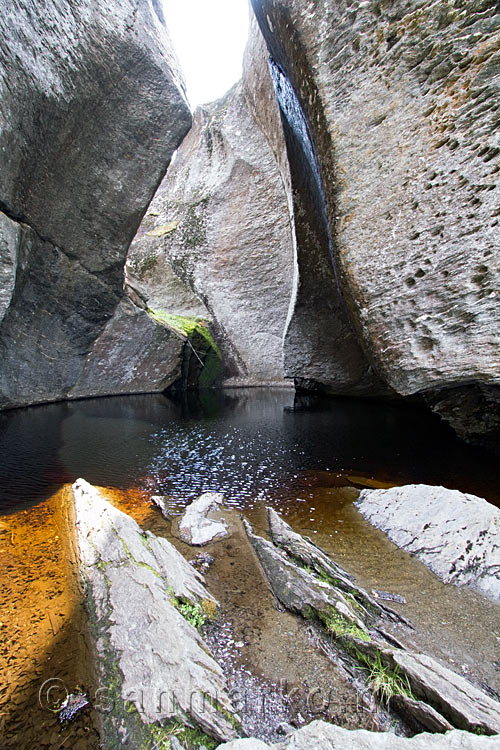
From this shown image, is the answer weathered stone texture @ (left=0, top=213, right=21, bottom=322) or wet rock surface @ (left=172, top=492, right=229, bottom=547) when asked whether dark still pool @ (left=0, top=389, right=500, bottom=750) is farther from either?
weathered stone texture @ (left=0, top=213, right=21, bottom=322)

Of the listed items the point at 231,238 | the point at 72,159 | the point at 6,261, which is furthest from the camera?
the point at 231,238

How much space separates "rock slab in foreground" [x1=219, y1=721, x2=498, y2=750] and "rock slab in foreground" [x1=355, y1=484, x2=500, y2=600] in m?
1.58

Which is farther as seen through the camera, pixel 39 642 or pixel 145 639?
pixel 39 642

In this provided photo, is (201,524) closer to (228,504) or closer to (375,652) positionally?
(228,504)

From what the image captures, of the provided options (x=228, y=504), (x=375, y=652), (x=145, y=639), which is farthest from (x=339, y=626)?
(x=228, y=504)

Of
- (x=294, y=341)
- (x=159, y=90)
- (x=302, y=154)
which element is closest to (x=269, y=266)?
(x=294, y=341)

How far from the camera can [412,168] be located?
4.23m

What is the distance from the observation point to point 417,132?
418 centimetres

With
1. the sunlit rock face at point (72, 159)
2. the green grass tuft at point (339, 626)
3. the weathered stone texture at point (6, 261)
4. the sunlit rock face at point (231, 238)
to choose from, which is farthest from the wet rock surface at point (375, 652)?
the sunlit rock face at point (231, 238)

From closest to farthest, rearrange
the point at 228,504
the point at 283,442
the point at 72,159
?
the point at 228,504
the point at 72,159
the point at 283,442

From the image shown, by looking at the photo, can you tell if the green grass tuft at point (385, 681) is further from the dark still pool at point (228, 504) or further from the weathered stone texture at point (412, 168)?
the weathered stone texture at point (412, 168)

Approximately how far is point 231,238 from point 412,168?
56.1 ft

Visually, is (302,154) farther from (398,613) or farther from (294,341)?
(398,613)

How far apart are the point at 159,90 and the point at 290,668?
8.61 metres
